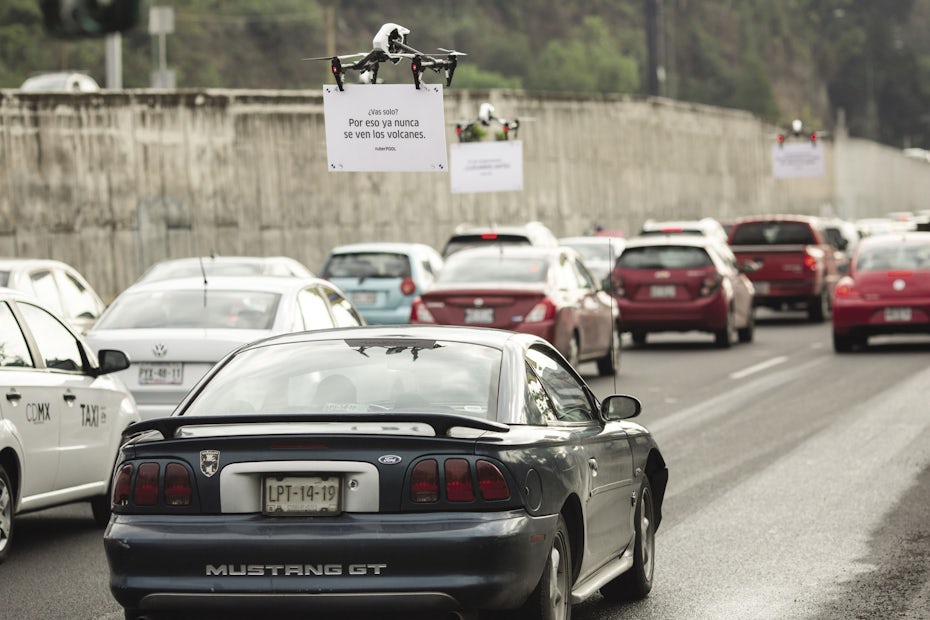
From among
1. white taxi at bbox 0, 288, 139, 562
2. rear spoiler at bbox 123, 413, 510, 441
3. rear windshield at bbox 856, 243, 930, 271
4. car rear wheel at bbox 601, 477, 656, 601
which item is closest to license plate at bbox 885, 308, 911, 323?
rear windshield at bbox 856, 243, 930, 271

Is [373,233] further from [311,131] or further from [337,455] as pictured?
[337,455]

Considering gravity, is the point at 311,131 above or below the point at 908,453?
above

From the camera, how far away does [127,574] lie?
21.3ft

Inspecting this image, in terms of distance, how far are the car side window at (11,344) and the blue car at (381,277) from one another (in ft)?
49.5

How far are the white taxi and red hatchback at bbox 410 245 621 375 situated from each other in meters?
9.26

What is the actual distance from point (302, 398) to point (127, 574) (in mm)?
1045

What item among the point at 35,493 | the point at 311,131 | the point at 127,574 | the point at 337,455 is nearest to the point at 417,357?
the point at 337,455

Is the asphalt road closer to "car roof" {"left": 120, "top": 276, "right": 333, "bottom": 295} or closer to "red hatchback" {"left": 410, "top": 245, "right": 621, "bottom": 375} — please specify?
"red hatchback" {"left": 410, "top": 245, "right": 621, "bottom": 375}

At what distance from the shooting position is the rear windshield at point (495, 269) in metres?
21.3

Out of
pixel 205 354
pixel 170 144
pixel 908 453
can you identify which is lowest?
pixel 908 453

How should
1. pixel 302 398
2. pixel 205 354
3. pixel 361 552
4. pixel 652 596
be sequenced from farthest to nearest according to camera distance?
1. pixel 205 354
2. pixel 652 596
3. pixel 302 398
4. pixel 361 552

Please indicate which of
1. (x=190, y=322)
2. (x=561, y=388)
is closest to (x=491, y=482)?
(x=561, y=388)

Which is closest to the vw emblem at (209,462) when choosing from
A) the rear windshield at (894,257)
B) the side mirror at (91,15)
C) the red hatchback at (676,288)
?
the side mirror at (91,15)

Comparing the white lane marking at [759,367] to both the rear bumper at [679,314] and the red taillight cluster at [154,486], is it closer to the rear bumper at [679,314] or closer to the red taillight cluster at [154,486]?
the rear bumper at [679,314]
